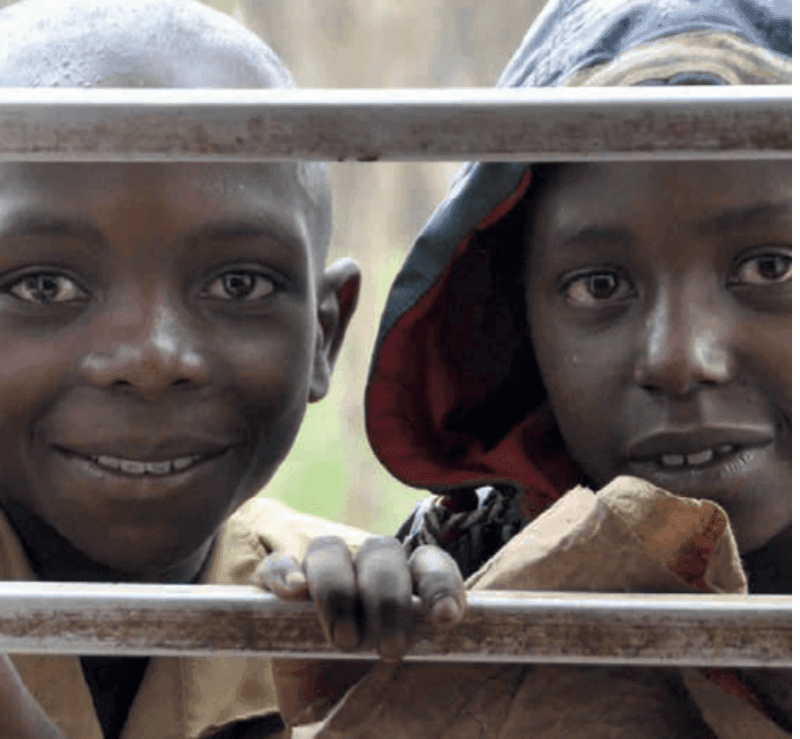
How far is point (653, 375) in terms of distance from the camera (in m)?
1.02

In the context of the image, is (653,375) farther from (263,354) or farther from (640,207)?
(263,354)

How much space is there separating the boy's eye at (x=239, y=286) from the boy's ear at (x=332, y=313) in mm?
123

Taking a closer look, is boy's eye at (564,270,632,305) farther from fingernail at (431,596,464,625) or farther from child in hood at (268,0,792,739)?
fingernail at (431,596,464,625)

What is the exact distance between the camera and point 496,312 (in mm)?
1213

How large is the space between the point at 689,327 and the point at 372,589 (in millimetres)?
381

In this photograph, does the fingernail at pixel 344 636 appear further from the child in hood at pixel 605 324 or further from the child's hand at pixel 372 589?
the child in hood at pixel 605 324

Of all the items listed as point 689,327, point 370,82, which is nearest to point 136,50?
point 689,327

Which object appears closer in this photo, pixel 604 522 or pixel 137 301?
pixel 604 522

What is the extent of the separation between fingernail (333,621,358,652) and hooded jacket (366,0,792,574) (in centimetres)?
48

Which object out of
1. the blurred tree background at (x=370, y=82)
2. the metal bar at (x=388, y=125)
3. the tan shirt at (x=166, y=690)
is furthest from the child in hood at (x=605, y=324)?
the blurred tree background at (x=370, y=82)

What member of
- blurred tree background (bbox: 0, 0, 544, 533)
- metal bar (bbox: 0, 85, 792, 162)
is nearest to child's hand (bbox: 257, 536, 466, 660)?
metal bar (bbox: 0, 85, 792, 162)

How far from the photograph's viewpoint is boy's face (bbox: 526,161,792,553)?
103 cm

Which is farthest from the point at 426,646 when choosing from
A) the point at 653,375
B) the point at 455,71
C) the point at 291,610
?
the point at 455,71

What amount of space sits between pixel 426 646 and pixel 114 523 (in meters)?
0.47
